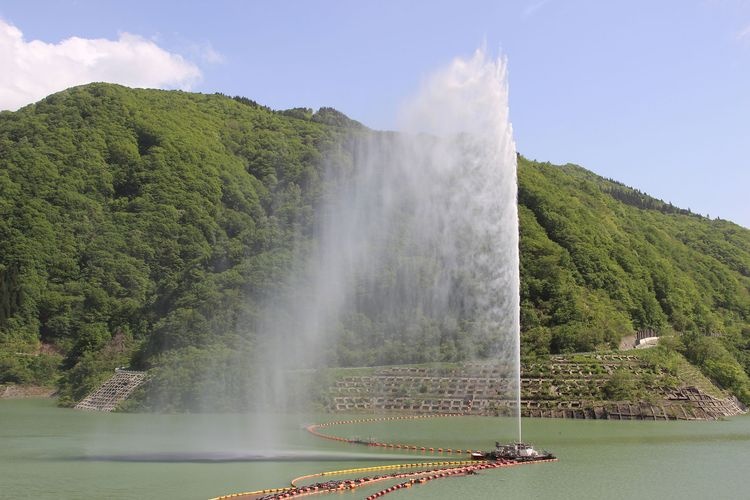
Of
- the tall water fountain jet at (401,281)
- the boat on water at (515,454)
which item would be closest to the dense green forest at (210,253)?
the tall water fountain jet at (401,281)

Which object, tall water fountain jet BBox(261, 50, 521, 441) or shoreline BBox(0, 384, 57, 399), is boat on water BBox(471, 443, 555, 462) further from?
shoreline BBox(0, 384, 57, 399)

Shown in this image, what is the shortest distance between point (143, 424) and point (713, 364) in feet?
157

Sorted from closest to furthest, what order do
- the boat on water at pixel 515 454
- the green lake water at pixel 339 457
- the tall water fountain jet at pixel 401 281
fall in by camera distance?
1. the green lake water at pixel 339 457
2. the boat on water at pixel 515 454
3. the tall water fountain jet at pixel 401 281

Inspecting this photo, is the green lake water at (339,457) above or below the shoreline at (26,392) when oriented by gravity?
below

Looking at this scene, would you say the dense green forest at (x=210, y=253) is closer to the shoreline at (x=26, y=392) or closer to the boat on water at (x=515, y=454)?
the shoreline at (x=26, y=392)

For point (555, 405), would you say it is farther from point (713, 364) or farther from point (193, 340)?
point (193, 340)

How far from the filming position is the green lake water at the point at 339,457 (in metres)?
31.3

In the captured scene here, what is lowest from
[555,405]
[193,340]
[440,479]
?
[440,479]

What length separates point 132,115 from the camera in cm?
15150

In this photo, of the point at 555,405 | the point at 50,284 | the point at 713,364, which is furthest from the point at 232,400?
the point at 50,284

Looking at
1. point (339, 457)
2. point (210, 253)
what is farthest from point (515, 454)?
point (210, 253)

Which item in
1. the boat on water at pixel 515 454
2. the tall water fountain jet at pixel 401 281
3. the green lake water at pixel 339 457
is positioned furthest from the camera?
the tall water fountain jet at pixel 401 281

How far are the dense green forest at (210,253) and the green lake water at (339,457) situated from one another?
1602cm

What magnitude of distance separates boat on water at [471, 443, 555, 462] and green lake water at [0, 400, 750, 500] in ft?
3.19
